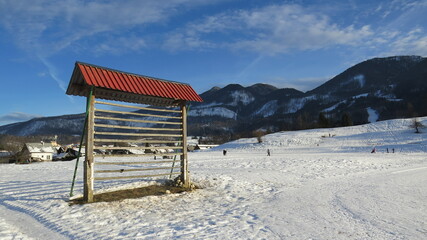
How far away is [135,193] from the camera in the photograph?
36.0ft

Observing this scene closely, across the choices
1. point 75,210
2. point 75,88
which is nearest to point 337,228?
point 75,210

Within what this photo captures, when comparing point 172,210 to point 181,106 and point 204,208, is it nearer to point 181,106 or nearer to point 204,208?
point 204,208

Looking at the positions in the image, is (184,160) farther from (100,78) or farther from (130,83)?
(100,78)

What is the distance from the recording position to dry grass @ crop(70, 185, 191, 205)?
9961 mm

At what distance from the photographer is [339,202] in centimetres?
941

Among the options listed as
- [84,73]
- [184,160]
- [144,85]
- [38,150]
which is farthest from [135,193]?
[38,150]

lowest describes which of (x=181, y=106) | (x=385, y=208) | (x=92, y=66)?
(x=385, y=208)

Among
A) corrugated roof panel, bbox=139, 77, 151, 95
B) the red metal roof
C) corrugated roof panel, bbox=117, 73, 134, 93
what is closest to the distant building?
the red metal roof

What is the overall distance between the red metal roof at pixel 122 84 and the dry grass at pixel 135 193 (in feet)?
13.0

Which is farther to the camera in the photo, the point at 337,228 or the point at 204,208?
the point at 204,208

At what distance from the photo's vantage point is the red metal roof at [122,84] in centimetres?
1031

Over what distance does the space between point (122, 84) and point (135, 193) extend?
4.36 m

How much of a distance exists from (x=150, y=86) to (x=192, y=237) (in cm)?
747

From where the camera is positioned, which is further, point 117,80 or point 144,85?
point 144,85
